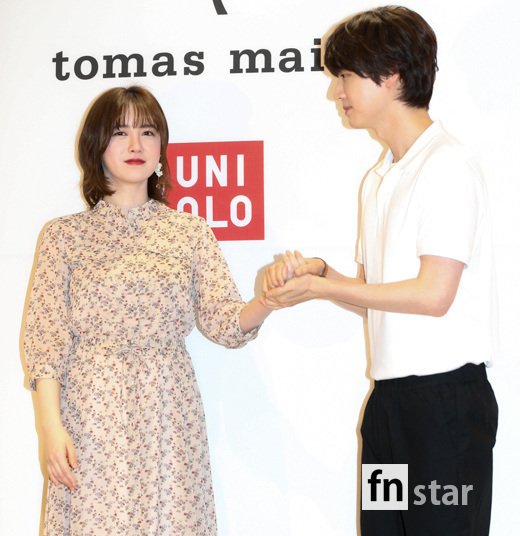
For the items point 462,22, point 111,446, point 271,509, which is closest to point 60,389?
point 111,446

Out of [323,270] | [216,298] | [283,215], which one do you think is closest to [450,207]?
[323,270]

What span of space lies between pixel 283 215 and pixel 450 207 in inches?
37.5

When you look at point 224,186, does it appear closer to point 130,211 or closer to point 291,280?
point 130,211

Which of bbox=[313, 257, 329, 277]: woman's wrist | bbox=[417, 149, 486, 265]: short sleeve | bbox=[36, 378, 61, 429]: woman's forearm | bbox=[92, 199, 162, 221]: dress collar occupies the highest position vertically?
bbox=[92, 199, 162, 221]: dress collar

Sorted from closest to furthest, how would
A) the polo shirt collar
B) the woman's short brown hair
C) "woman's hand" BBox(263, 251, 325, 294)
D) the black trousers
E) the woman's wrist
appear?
the black trousers
the polo shirt collar
"woman's hand" BBox(263, 251, 325, 294)
the woman's wrist
the woman's short brown hair

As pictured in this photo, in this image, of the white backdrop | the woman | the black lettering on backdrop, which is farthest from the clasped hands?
the black lettering on backdrop

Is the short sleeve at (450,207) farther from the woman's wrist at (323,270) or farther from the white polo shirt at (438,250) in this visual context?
the woman's wrist at (323,270)

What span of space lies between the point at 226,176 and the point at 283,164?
7.3 inches

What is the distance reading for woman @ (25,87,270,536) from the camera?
7.25 ft

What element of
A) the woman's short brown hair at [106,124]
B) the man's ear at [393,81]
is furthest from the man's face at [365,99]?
the woman's short brown hair at [106,124]

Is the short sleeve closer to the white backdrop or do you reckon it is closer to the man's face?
the man's face

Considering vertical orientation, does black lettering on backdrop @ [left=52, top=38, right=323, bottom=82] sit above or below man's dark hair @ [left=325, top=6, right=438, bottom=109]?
above

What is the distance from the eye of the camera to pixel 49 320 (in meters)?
2.28

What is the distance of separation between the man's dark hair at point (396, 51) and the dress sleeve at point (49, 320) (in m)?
0.98
